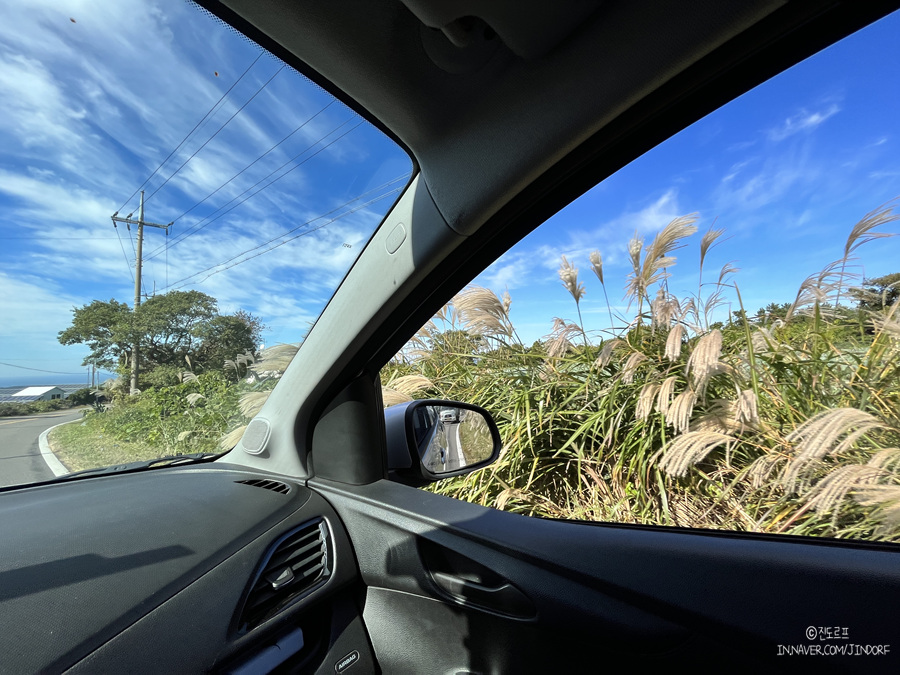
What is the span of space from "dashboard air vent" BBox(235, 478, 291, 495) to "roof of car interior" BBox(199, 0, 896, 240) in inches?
49.1

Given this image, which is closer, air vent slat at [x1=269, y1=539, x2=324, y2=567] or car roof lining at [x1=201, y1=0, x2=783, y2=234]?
car roof lining at [x1=201, y1=0, x2=783, y2=234]

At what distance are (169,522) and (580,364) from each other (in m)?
2.70

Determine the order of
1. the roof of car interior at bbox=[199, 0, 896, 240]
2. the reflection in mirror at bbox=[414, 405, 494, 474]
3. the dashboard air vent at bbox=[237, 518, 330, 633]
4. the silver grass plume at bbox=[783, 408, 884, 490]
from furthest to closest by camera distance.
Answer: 1. the reflection in mirror at bbox=[414, 405, 494, 474]
2. the silver grass plume at bbox=[783, 408, 884, 490]
3. the dashboard air vent at bbox=[237, 518, 330, 633]
4. the roof of car interior at bbox=[199, 0, 896, 240]

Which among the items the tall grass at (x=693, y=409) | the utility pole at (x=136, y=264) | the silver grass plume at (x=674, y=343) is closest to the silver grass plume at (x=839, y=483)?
the tall grass at (x=693, y=409)

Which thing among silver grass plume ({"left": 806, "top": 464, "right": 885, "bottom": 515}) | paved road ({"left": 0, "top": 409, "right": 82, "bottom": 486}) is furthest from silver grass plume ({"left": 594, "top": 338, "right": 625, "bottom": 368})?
paved road ({"left": 0, "top": 409, "right": 82, "bottom": 486})

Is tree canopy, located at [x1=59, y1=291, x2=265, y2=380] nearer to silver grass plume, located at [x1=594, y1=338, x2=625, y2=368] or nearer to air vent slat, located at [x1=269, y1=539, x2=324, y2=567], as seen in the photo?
air vent slat, located at [x1=269, y1=539, x2=324, y2=567]

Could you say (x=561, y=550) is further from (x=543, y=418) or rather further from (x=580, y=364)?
(x=580, y=364)

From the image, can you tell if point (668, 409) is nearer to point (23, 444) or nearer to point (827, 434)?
point (827, 434)

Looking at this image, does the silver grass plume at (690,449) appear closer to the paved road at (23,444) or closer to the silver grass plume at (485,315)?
the silver grass plume at (485,315)

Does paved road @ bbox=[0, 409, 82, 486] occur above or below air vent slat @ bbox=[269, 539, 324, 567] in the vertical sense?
above

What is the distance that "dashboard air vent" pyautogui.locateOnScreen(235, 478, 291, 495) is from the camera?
1.87 metres

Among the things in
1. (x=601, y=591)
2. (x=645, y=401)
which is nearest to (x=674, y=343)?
(x=645, y=401)

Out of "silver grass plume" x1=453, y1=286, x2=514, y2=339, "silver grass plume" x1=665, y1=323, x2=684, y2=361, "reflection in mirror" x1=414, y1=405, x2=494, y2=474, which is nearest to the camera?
"reflection in mirror" x1=414, y1=405, x2=494, y2=474

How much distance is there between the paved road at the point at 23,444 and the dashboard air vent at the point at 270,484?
664mm
